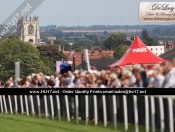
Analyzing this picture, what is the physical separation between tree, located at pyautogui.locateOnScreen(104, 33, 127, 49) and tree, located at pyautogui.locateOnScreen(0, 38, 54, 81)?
127 centimetres

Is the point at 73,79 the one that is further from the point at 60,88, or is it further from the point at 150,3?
the point at 150,3

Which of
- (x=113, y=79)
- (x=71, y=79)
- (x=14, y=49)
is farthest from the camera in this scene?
(x=14, y=49)

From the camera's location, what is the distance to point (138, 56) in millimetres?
11359

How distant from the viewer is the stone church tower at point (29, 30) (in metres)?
11.9

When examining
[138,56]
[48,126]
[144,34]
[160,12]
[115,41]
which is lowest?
[48,126]

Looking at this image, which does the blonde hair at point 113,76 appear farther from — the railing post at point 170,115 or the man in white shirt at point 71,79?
the railing post at point 170,115

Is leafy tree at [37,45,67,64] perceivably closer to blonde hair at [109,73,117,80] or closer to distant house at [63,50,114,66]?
distant house at [63,50,114,66]

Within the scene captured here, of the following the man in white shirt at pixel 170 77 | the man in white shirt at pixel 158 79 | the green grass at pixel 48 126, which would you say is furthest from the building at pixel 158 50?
the man in white shirt at pixel 170 77

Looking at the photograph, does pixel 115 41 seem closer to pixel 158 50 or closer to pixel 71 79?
pixel 158 50

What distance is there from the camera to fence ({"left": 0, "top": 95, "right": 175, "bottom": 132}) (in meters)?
9.02

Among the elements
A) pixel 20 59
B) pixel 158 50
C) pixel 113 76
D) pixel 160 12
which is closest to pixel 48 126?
pixel 113 76

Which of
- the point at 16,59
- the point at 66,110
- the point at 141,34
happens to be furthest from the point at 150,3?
the point at 16,59

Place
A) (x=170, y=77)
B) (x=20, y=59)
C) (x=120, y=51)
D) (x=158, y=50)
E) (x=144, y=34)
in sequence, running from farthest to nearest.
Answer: (x=20, y=59) → (x=158, y=50) → (x=120, y=51) → (x=144, y=34) → (x=170, y=77)

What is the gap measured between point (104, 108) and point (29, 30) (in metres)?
4.58
